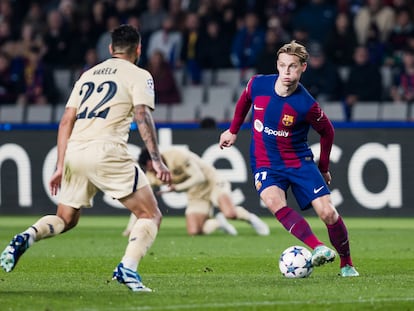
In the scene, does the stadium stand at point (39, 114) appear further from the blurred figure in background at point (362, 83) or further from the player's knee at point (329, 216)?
the player's knee at point (329, 216)

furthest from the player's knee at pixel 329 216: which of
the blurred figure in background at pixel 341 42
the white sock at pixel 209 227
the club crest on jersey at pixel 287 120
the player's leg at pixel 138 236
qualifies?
the blurred figure in background at pixel 341 42

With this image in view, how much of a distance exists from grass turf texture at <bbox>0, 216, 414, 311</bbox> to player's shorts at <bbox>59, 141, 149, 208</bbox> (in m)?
0.76

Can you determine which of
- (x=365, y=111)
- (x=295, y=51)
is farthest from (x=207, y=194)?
(x=295, y=51)

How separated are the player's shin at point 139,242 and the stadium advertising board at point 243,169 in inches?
411

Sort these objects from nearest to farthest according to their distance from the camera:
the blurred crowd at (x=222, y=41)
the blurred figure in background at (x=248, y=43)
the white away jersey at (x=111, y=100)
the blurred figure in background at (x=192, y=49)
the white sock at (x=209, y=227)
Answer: the white away jersey at (x=111, y=100), the white sock at (x=209, y=227), the blurred crowd at (x=222, y=41), the blurred figure in background at (x=248, y=43), the blurred figure in background at (x=192, y=49)

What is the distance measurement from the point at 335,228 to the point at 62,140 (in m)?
2.61

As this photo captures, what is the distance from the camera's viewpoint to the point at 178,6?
23547 millimetres

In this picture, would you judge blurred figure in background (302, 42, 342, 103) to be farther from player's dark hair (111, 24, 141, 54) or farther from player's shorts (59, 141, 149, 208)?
player's shorts (59, 141, 149, 208)

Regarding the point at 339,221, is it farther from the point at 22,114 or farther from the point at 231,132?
the point at 22,114

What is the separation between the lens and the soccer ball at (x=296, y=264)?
32.0 ft

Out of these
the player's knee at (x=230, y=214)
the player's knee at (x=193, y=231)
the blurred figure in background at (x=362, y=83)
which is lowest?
the player's knee at (x=193, y=231)

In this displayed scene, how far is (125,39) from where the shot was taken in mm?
8727

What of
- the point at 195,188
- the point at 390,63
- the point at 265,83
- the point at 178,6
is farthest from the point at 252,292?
the point at 178,6

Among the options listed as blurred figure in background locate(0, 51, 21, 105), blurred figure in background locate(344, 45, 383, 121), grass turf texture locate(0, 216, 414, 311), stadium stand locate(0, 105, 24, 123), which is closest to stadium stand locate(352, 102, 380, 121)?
blurred figure in background locate(344, 45, 383, 121)
